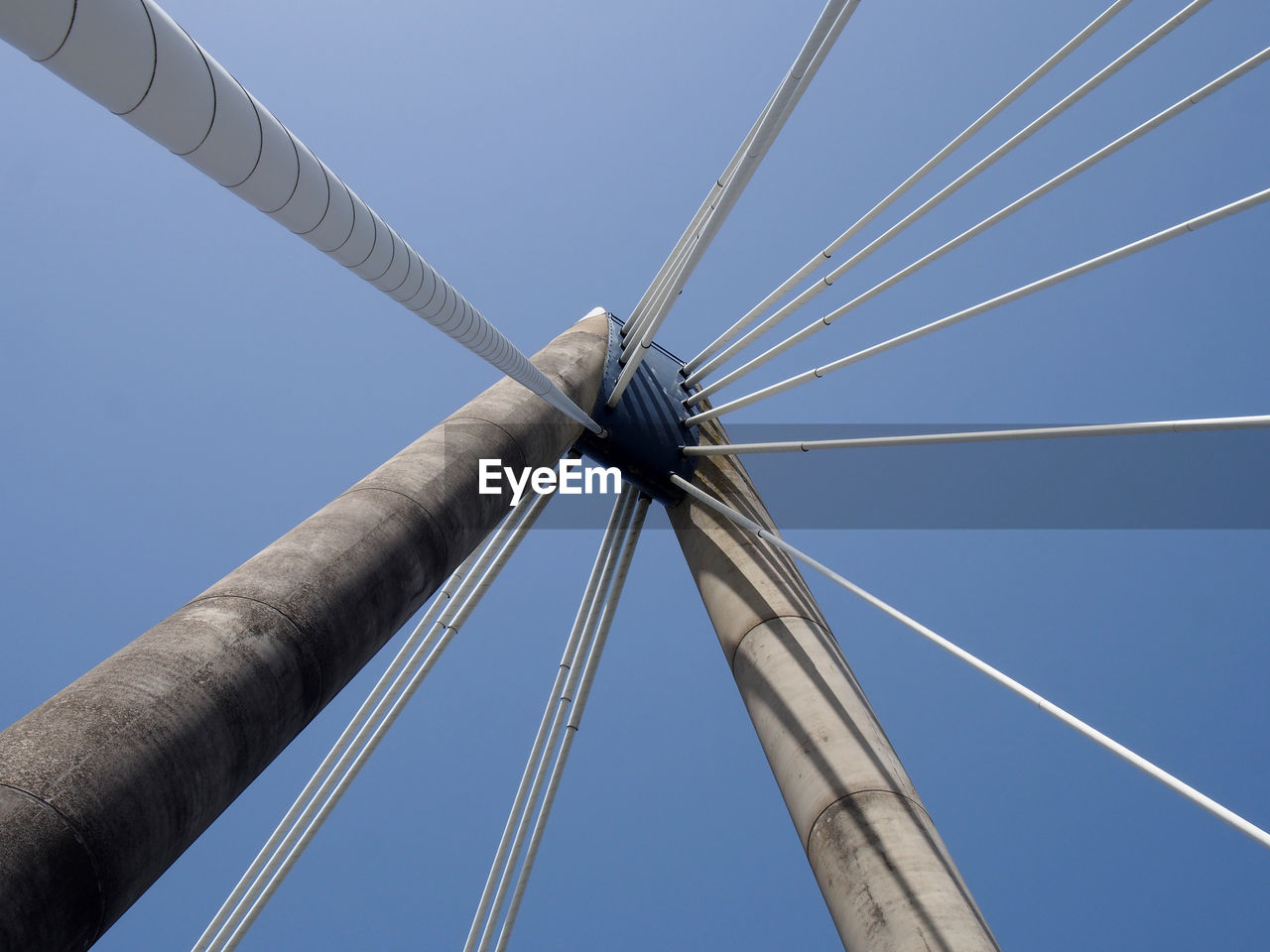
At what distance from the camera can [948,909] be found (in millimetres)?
10828

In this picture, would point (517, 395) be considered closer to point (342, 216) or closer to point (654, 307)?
point (654, 307)

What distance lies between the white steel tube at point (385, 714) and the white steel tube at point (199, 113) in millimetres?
8668

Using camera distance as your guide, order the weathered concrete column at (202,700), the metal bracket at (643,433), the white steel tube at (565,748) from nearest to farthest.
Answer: the weathered concrete column at (202,700) < the white steel tube at (565,748) < the metal bracket at (643,433)

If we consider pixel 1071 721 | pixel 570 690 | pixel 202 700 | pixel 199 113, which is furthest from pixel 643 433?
pixel 199 113

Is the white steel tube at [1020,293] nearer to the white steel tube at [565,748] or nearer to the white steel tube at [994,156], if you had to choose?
the white steel tube at [994,156]

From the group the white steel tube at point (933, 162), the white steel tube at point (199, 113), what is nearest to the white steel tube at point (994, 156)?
the white steel tube at point (933, 162)

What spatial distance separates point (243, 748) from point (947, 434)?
919 cm

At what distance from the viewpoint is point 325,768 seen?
44.1 ft

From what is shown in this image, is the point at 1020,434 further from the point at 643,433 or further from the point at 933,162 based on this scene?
the point at 643,433

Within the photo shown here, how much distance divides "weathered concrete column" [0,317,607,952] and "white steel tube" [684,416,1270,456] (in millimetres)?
5622

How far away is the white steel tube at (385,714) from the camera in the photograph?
12375mm

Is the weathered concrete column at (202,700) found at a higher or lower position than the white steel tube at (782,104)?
lower

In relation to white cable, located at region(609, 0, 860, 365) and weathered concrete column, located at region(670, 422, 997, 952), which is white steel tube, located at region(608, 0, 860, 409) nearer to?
white cable, located at region(609, 0, 860, 365)

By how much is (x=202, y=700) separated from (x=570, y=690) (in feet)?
29.3
